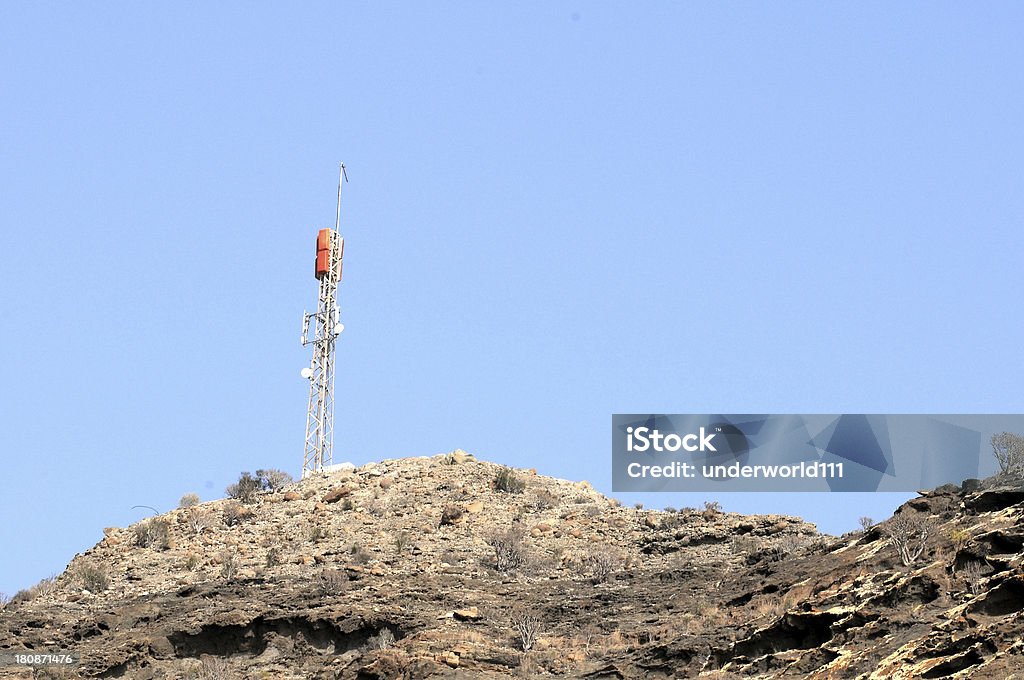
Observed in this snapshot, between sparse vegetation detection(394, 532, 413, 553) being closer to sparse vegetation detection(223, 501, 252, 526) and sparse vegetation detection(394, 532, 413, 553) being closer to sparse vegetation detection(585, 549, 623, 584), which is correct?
sparse vegetation detection(585, 549, 623, 584)

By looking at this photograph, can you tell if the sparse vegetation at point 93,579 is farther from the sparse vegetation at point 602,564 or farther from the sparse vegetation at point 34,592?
the sparse vegetation at point 602,564

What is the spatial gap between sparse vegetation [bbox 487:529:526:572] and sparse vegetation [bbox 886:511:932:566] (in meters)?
9.73

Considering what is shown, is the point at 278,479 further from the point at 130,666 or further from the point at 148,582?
the point at 130,666

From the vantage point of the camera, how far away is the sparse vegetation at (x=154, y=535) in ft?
149

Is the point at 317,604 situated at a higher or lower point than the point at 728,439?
lower

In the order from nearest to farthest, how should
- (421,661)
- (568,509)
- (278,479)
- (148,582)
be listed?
(421,661)
(148,582)
(568,509)
(278,479)

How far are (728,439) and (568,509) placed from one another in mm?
5137

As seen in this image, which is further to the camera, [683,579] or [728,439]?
[728,439]

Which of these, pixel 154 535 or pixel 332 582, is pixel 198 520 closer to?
pixel 154 535

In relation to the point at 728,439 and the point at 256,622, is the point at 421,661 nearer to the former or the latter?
the point at 256,622

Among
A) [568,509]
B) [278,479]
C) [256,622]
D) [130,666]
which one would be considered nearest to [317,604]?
[256,622]

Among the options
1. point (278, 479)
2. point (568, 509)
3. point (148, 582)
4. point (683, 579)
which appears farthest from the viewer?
point (278, 479)

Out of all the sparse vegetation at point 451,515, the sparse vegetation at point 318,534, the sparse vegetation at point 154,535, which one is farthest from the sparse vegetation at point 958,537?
the sparse vegetation at point 154,535

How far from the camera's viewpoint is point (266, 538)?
4475 centimetres
